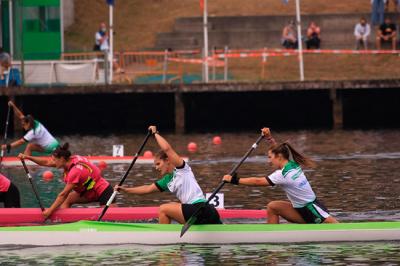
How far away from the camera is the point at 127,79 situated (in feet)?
160

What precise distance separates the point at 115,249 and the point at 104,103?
92.1 feet

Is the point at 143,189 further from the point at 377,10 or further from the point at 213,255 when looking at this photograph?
the point at 377,10

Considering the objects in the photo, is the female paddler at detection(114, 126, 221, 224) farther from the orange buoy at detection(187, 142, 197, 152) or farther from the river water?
the orange buoy at detection(187, 142, 197, 152)

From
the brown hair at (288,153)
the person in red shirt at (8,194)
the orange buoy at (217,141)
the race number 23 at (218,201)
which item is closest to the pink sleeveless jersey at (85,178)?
the person in red shirt at (8,194)

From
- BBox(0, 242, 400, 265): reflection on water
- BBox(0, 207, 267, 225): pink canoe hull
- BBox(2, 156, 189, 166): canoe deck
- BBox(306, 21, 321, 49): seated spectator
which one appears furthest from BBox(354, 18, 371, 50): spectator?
BBox(0, 242, 400, 265): reflection on water

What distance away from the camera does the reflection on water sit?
19.8m

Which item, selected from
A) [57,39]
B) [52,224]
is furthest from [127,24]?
[52,224]

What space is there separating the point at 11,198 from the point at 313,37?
30.3 m

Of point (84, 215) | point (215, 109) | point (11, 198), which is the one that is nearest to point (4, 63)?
point (215, 109)

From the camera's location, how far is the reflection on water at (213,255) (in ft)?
64.8

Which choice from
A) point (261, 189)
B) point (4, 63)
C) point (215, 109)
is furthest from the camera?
point (215, 109)

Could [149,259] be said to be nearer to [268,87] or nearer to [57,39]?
[268,87]

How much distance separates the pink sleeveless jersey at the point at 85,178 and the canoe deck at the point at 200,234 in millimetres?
1404

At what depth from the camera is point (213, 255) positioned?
2034 cm
